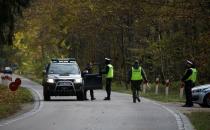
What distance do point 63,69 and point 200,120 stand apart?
13.0 meters

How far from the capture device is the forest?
31141 millimetres

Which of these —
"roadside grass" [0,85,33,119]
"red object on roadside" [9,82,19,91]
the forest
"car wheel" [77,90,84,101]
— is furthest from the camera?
the forest

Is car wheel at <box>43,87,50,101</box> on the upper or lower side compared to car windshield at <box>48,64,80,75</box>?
lower

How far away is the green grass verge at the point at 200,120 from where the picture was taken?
17.1m

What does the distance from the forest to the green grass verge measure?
5724mm

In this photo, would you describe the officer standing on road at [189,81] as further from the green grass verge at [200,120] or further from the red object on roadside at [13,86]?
the red object on roadside at [13,86]

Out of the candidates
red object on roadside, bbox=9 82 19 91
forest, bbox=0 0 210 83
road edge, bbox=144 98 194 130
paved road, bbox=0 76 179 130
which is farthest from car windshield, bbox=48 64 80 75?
road edge, bbox=144 98 194 130

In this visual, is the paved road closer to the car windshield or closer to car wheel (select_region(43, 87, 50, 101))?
car wheel (select_region(43, 87, 50, 101))

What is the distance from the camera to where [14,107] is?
24.4 m

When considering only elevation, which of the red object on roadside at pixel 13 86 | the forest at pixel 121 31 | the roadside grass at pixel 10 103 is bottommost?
the roadside grass at pixel 10 103

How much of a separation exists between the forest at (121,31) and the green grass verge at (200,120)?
18.8 ft

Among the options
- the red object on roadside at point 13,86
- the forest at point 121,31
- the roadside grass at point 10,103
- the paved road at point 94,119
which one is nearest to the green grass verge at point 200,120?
the paved road at point 94,119

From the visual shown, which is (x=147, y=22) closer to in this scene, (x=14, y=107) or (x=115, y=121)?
(x=14, y=107)

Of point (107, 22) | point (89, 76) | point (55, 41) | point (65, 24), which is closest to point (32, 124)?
point (89, 76)
